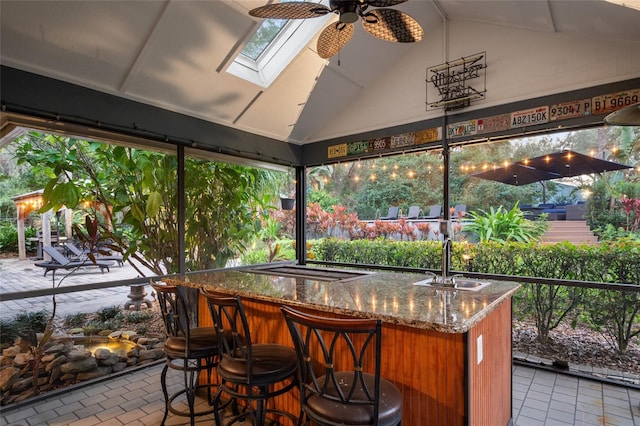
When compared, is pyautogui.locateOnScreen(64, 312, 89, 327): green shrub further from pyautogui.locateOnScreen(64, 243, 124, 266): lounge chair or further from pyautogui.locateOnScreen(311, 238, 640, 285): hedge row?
pyautogui.locateOnScreen(311, 238, 640, 285): hedge row

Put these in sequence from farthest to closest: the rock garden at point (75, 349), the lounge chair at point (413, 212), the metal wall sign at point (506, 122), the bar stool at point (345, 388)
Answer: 1. the lounge chair at point (413, 212)
2. the metal wall sign at point (506, 122)
3. the rock garden at point (75, 349)
4. the bar stool at point (345, 388)

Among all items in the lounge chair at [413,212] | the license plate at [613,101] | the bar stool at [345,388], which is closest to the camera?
the bar stool at [345,388]

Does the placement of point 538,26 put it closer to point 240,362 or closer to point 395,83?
point 395,83

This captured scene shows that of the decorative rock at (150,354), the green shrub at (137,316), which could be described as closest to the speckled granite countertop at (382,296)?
the green shrub at (137,316)

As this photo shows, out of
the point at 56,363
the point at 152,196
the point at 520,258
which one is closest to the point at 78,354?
the point at 56,363

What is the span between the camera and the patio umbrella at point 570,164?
3.34 meters

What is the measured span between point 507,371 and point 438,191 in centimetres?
229

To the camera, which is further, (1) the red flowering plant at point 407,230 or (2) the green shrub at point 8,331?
(1) the red flowering plant at point 407,230

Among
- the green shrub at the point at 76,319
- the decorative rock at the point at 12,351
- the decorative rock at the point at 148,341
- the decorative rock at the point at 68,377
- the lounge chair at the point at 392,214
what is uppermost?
the lounge chair at the point at 392,214

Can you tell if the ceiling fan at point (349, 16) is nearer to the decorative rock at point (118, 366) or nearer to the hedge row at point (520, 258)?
the hedge row at point (520, 258)

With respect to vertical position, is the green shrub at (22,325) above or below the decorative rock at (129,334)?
above

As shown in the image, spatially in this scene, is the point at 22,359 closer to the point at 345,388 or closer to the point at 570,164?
the point at 345,388

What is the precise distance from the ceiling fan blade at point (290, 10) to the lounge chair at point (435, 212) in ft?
8.92

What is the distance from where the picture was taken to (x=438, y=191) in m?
4.26
